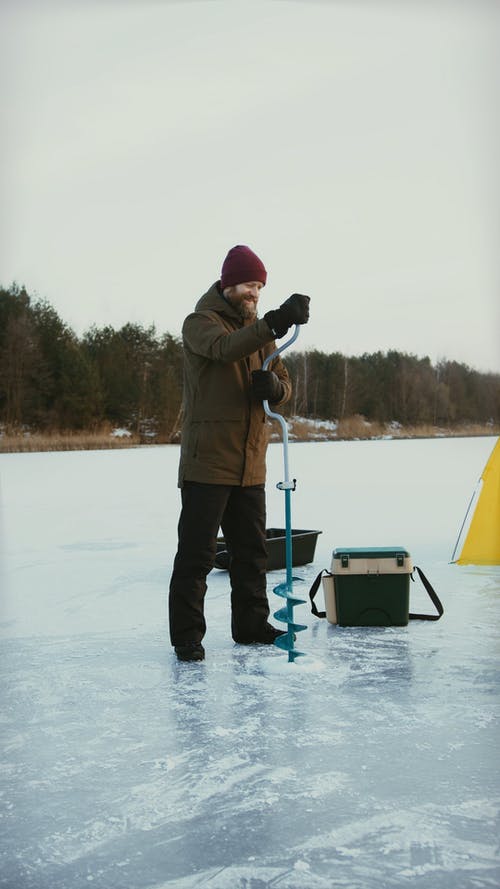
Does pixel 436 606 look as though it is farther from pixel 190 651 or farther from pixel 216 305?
pixel 216 305

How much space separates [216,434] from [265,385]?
0.70ft

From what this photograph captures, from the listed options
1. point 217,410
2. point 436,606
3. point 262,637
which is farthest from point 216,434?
point 436,606

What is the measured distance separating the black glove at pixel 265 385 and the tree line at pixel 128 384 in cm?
2270

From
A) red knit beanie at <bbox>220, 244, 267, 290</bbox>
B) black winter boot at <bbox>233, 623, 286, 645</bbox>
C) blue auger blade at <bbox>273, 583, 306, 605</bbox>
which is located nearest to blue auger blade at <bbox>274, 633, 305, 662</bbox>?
blue auger blade at <bbox>273, 583, 306, 605</bbox>

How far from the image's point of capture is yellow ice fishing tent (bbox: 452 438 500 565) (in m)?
4.34

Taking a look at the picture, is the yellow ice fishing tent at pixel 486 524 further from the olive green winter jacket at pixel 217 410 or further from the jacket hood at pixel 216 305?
the jacket hood at pixel 216 305

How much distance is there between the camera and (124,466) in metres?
14.5

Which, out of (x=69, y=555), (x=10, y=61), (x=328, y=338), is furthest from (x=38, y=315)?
(x=69, y=555)

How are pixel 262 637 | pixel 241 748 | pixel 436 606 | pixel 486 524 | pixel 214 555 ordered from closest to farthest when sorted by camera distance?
pixel 241 748, pixel 214 555, pixel 262 637, pixel 436 606, pixel 486 524

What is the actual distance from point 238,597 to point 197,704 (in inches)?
24.2

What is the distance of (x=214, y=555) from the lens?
2760 millimetres

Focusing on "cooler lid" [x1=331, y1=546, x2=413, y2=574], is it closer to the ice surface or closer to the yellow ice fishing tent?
the ice surface

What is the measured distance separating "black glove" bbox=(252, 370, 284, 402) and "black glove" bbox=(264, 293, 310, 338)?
19cm

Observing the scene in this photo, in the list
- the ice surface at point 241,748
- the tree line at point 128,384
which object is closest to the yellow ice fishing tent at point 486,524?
the ice surface at point 241,748
